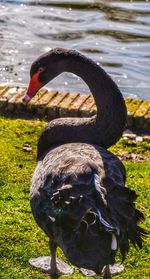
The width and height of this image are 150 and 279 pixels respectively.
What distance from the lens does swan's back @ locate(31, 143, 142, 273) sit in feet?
12.6

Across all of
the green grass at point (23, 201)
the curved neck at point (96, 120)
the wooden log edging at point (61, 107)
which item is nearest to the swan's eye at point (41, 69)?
the curved neck at point (96, 120)

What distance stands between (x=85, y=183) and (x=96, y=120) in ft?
3.08

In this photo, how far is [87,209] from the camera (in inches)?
150

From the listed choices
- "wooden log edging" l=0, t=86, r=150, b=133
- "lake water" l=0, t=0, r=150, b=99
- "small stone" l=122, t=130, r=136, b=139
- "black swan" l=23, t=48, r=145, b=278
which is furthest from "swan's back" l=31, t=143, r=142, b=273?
"lake water" l=0, t=0, r=150, b=99

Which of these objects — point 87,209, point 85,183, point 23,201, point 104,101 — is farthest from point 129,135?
point 87,209

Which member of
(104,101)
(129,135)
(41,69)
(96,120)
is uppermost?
(41,69)

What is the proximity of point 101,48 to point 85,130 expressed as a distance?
5.67 m

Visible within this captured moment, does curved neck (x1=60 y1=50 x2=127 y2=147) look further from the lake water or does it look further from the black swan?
the lake water

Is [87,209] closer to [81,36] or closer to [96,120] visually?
[96,120]

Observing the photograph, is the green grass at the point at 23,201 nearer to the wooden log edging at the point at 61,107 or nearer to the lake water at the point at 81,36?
the wooden log edging at the point at 61,107

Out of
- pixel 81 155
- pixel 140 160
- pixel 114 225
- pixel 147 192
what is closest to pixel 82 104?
pixel 140 160

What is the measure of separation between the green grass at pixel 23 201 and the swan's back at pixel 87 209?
76 cm

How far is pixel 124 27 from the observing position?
11.3 m

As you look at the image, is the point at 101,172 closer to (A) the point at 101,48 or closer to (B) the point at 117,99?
(B) the point at 117,99
